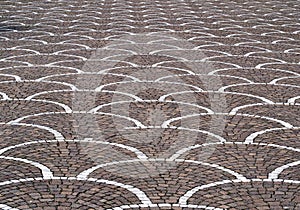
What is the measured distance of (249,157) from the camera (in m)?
7.34

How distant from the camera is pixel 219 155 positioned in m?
7.39

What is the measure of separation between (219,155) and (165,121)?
1448 mm

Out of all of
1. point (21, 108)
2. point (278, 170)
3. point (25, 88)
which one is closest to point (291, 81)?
point (278, 170)

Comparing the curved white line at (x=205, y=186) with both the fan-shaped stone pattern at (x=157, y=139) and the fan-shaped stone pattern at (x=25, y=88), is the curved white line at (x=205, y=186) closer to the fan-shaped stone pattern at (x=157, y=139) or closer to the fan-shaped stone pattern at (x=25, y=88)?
the fan-shaped stone pattern at (x=157, y=139)

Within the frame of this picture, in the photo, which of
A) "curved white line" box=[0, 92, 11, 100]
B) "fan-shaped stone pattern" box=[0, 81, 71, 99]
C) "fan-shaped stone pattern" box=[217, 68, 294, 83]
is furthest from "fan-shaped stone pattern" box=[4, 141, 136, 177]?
"fan-shaped stone pattern" box=[217, 68, 294, 83]

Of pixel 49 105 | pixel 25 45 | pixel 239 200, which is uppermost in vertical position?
pixel 239 200

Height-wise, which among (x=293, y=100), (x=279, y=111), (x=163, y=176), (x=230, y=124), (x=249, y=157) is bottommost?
(x=293, y=100)

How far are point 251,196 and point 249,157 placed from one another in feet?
3.67

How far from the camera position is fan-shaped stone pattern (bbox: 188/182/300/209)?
608 cm

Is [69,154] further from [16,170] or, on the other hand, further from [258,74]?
[258,74]

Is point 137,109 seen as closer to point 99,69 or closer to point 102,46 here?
point 99,69

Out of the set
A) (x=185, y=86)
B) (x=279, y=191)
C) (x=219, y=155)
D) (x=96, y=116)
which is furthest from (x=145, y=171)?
(x=185, y=86)

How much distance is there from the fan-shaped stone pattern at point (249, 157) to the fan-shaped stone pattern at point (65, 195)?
1.34 metres

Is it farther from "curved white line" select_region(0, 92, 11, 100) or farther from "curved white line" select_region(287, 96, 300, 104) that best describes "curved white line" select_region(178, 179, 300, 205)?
"curved white line" select_region(0, 92, 11, 100)
